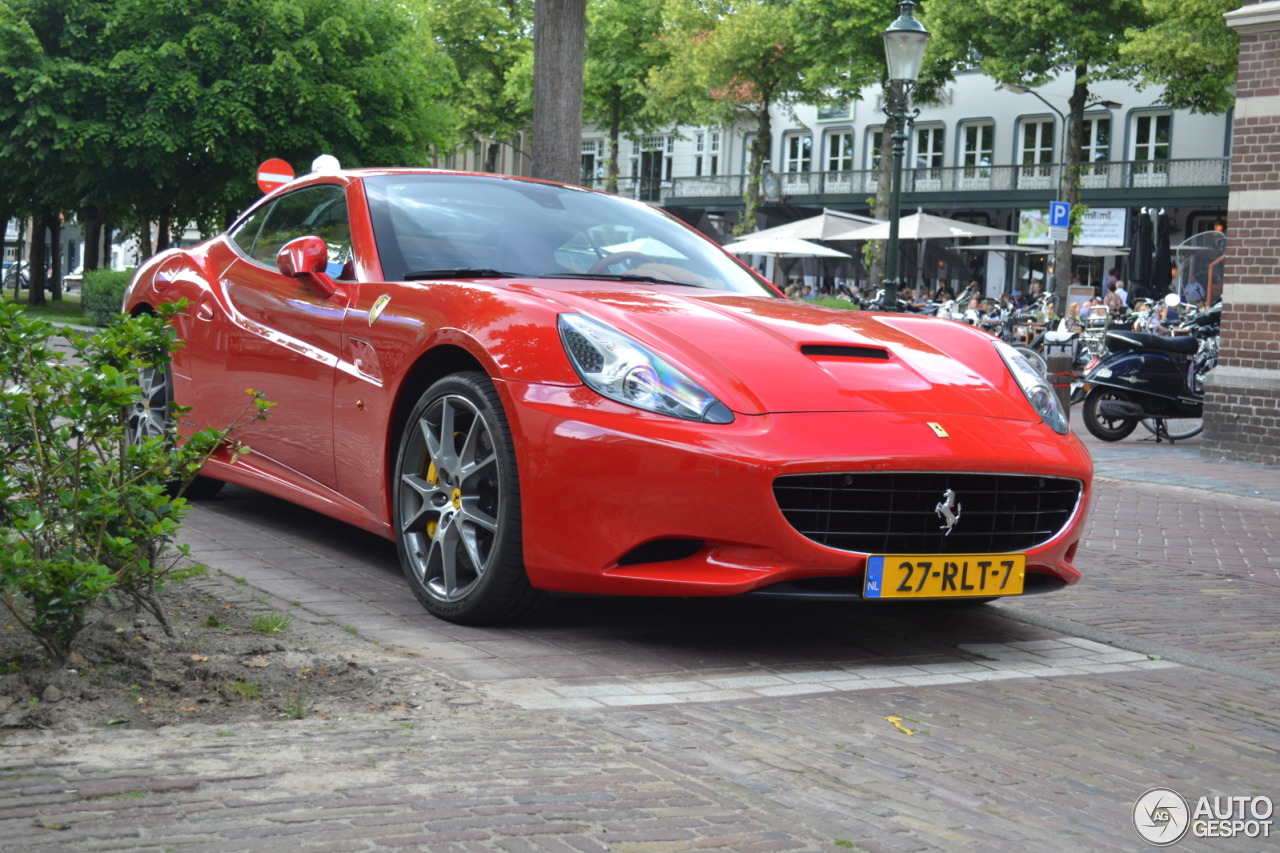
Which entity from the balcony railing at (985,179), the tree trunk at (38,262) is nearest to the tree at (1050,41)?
the balcony railing at (985,179)

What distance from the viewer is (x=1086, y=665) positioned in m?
4.71

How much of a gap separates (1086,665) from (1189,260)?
79.7ft

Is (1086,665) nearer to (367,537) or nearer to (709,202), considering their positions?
(367,537)

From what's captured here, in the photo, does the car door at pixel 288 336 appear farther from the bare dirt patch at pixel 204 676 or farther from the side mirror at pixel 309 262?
the bare dirt patch at pixel 204 676

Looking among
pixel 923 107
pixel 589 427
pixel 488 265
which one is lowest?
pixel 589 427

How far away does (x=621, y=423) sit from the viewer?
167 inches

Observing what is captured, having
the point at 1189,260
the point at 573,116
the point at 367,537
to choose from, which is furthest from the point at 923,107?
the point at 367,537

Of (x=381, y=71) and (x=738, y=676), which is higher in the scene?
(x=381, y=71)

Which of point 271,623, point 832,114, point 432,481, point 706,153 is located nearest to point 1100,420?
point 432,481

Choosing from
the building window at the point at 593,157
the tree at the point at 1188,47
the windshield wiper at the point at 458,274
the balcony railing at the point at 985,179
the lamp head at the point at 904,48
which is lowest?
the windshield wiper at the point at 458,274

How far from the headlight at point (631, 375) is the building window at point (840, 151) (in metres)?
55.4

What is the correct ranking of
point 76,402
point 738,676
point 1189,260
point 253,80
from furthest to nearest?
point 253,80
point 1189,260
point 738,676
point 76,402

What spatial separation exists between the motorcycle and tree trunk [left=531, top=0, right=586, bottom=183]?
5.72m

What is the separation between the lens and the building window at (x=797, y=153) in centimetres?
6094
